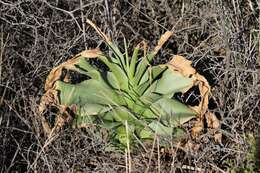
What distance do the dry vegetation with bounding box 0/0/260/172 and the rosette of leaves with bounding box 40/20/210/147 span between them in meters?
0.08

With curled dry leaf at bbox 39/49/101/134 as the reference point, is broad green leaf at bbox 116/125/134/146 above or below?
below

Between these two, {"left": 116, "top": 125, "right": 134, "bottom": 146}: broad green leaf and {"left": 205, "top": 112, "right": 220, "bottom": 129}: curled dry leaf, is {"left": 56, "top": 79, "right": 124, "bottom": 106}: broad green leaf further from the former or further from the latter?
{"left": 205, "top": 112, "right": 220, "bottom": 129}: curled dry leaf

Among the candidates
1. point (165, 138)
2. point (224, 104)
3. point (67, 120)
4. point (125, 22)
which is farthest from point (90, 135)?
point (125, 22)

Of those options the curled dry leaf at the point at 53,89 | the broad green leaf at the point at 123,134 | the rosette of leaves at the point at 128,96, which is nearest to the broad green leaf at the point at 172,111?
the rosette of leaves at the point at 128,96

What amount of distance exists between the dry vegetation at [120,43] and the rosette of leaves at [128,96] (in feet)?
0.25

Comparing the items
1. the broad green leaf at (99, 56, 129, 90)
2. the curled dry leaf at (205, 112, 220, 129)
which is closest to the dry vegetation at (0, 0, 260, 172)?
the curled dry leaf at (205, 112, 220, 129)

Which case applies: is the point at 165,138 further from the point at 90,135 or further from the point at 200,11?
the point at 200,11

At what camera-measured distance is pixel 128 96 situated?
7.97 feet

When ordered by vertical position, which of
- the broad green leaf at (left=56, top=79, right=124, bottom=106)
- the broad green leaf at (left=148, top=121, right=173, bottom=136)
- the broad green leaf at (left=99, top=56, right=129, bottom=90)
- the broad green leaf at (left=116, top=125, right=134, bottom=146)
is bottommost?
the broad green leaf at (left=116, top=125, right=134, bottom=146)

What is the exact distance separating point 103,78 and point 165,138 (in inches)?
14.2

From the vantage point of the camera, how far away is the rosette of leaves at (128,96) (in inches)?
92.8

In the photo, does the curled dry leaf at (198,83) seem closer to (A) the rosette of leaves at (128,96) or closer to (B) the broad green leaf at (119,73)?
(A) the rosette of leaves at (128,96)

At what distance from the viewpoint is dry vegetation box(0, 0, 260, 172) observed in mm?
2305

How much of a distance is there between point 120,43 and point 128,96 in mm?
540
